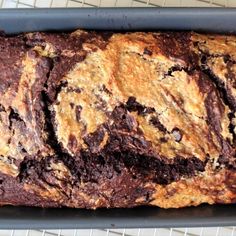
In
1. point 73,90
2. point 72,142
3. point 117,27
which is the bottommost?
point 72,142

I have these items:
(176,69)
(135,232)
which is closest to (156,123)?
(176,69)

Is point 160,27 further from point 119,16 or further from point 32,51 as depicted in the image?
point 32,51

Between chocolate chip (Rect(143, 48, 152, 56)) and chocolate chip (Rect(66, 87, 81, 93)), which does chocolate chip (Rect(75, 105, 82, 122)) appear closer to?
chocolate chip (Rect(66, 87, 81, 93))

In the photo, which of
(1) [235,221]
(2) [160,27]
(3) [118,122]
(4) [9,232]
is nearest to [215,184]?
(1) [235,221]

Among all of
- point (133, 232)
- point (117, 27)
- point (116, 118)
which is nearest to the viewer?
point (116, 118)

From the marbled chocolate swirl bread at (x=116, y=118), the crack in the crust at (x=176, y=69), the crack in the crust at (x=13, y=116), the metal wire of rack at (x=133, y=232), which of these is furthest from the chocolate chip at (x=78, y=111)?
the metal wire of rack at (x=133, y=232)

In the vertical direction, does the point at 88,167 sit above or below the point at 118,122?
below

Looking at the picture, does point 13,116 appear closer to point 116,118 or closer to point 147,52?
point 116,118
